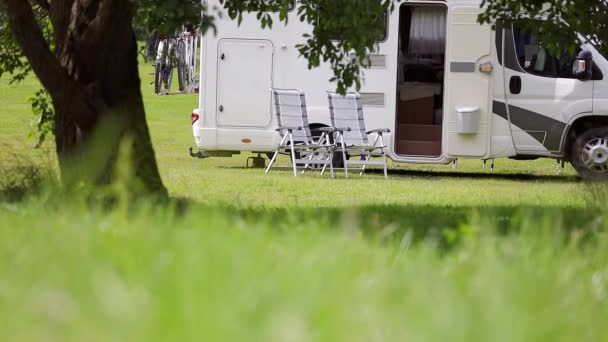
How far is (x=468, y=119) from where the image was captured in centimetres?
1625

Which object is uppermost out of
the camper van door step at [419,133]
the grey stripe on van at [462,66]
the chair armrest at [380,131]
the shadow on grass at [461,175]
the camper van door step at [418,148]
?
the grey stripe on van at [462,66]

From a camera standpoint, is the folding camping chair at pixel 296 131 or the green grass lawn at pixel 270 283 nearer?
the green grass lawn at pixel 270 283

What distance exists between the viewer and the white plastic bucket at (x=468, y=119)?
16.2 m

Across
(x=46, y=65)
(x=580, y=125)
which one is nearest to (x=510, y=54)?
(x=580, y=125)

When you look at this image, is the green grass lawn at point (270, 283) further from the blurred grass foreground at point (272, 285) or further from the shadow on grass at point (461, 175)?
the shadow on grass at point (461, 175)

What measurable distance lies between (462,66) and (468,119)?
0.65 meters

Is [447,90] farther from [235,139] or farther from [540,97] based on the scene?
[235,139]

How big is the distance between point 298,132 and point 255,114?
786 millimetres

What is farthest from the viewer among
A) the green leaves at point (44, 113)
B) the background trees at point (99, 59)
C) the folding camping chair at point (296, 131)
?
the folding camping chair at point (296, 131)

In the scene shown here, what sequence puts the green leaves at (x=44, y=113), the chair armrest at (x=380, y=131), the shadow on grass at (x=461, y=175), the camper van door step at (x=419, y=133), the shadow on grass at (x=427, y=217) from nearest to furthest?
the shadow on grass at (x=427, y=217), the green leaves at (x=44, y=113), the chair armrest at (x=380, y=131), the camper van door step at (x=419, y=133), the shadow on grass at (x=461, y=175)

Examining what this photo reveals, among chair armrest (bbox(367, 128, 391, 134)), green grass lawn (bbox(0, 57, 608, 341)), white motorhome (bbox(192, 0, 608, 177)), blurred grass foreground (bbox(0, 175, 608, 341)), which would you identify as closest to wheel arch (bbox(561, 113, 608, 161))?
white motorhome (bbox(192, 0, 608, 177))

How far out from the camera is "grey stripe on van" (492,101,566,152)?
53.3 ft

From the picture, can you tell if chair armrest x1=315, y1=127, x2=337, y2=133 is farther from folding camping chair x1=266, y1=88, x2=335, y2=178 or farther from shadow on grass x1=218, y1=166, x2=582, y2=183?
shadow on grass x1=218, y1=166, x2=582, y2=183

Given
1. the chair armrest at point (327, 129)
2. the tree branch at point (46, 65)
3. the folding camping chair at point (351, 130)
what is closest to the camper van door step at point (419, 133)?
the folding camping chair at point (351, 130)
